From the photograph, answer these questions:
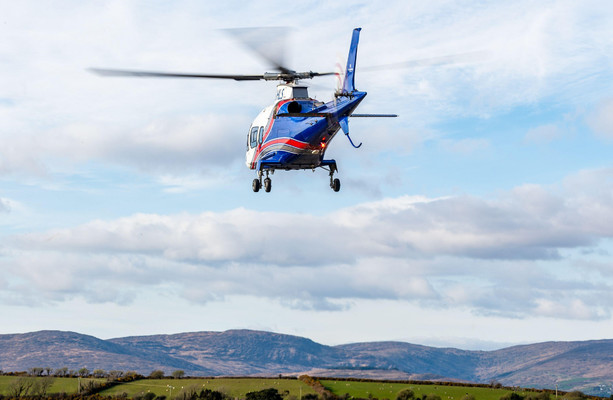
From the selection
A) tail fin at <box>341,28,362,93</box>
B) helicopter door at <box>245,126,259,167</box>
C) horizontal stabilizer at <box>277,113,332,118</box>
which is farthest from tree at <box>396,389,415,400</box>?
tail fin at <box>341,28,362,93</box>

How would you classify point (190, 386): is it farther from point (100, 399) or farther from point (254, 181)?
point (254, 181)

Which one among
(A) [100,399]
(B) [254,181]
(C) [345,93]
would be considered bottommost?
(A) [100,399]

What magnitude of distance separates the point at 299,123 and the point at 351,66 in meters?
6.37

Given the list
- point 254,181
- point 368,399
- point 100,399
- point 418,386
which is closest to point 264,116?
point 254,181

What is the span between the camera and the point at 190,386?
18750cm

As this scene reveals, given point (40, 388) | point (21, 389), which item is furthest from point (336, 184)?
point (21, 389)

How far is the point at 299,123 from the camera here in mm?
69375

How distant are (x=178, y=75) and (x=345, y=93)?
527 inches

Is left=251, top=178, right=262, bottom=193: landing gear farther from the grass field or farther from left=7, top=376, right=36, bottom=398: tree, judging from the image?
left=7, top=376, right=36, bottom=398: tree

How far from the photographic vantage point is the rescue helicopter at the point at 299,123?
66963mm

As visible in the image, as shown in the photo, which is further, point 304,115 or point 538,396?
point 538,396

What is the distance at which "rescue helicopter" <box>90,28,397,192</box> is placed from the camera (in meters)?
67.0

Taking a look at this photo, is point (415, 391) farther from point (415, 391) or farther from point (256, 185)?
point (256, 185)

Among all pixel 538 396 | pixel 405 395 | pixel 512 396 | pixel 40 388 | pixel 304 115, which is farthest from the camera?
pixel 40 388
